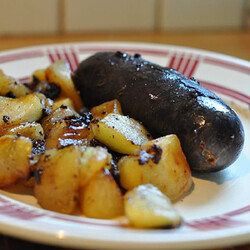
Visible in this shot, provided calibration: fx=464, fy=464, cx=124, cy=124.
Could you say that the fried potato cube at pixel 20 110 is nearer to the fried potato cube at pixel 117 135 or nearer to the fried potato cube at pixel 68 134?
the fried potato cube at pixel 68 134

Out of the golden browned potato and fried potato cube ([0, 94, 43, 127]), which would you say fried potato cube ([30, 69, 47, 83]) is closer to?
the golden browned potato

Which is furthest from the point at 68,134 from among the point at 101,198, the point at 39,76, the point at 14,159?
the point at 39,76

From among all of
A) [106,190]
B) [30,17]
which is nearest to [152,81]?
[106,190]

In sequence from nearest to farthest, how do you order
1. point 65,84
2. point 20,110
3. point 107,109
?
point 20,110 < point 107,109 < point 65,84

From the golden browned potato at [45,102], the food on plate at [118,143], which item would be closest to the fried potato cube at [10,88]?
the food on plate at [118,143]

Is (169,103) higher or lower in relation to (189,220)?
higher

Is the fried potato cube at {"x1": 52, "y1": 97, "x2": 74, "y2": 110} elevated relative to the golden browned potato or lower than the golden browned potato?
lower

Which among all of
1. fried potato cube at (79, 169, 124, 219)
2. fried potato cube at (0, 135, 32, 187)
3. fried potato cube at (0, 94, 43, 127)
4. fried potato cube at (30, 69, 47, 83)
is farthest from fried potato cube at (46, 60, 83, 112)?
fried potato cube at (79, 169, 124, 219)

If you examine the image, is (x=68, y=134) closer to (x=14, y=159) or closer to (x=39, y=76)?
(x=14, y=159)
